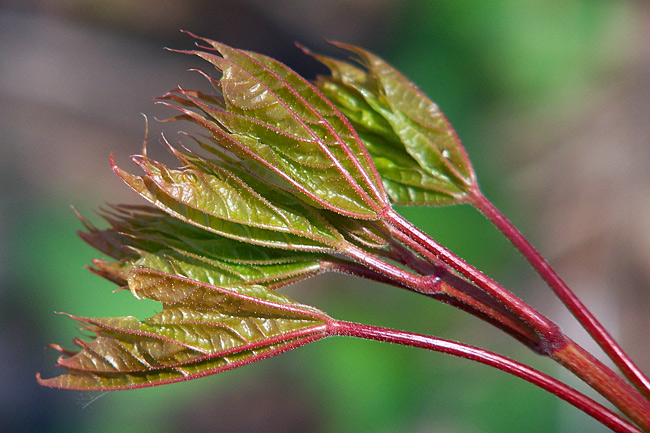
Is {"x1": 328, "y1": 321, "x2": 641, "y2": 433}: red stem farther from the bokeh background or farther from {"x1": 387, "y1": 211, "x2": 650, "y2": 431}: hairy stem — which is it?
the bokeh background

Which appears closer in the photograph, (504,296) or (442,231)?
(504,296)

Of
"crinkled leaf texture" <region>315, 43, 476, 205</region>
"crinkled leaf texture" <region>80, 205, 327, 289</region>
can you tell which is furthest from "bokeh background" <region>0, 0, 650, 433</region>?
"crinkled leaf texture" <region>80, 205, 327, 289</region>

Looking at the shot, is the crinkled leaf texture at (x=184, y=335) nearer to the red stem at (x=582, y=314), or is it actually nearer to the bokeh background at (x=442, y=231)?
the red stem at (x=582, y=314)

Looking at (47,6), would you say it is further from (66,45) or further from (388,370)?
(388,370)

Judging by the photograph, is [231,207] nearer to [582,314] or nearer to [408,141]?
[408,141]

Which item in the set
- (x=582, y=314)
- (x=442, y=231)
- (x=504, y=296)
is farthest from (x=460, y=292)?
(x=442, y=231)

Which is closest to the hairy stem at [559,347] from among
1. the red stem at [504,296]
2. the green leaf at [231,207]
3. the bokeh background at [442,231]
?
the red stem at [504,296]
